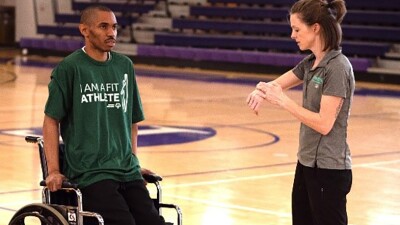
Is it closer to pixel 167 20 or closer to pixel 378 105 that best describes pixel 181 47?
pixel 167 20

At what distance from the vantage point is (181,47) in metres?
22.5

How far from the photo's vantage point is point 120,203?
4312mm

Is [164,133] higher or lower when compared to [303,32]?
lower

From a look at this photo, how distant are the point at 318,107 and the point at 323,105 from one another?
0.35 feet

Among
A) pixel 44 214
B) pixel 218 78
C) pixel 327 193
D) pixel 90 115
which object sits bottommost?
pixel 218 78

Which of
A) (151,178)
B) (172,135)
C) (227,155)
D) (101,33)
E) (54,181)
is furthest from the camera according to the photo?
(172,135)

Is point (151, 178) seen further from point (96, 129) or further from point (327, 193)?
point (327, 193)

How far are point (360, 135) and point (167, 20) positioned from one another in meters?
13.2

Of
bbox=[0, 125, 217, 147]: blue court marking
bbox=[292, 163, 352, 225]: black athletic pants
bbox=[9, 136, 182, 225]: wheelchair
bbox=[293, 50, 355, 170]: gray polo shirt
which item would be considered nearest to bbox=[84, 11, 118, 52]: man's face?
bbox=[9, 136, 182, 225]: wheelchair

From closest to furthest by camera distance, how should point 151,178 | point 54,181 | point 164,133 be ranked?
1. point 54,181
2. point 151,178
3. point 164,133

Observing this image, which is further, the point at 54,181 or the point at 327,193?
the point at 54,181

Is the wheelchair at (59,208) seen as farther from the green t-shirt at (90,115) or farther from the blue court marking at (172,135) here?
the blue court marking at (172,135)

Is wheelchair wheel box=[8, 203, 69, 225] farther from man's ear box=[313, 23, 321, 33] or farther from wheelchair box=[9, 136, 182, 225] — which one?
man's ear box=[313, 23, 321, 33]

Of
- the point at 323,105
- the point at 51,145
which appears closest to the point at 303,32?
the point at 323,105
